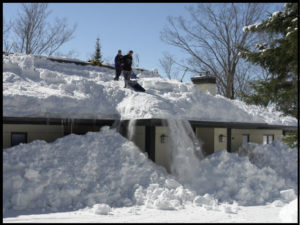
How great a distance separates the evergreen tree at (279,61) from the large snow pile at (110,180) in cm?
271

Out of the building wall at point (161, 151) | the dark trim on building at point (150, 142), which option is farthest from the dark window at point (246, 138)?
the dark trim on building at point (150, 142)

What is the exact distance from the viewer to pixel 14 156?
9719mm

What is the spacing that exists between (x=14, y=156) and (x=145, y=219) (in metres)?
4.56

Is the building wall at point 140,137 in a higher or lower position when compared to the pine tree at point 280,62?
lower

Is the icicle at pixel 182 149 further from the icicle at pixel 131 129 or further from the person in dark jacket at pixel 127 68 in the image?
the person in dark jacket at pixel 127 68

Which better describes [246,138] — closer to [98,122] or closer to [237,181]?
[237,181]

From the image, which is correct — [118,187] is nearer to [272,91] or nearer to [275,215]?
[275,215]

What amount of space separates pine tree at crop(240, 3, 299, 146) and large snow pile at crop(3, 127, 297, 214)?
2.20 metres

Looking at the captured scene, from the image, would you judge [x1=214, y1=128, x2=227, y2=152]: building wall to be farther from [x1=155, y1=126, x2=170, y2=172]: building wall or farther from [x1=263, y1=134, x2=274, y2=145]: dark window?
[x1=263, y1=134, x2=274, y2=145]: dark window

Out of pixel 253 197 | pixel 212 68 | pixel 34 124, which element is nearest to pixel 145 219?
pixel 253 197

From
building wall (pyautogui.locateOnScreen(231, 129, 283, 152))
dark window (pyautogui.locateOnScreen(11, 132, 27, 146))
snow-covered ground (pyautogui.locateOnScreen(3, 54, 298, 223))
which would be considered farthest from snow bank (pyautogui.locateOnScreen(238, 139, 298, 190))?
dark window (pyautogui.locateOnScreen(11, 132, 27, 146))

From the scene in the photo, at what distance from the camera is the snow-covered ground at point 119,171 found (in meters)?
8.48

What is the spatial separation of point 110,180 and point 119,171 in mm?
423

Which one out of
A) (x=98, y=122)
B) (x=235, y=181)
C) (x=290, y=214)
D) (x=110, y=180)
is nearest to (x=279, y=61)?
(x=235, y=181)
